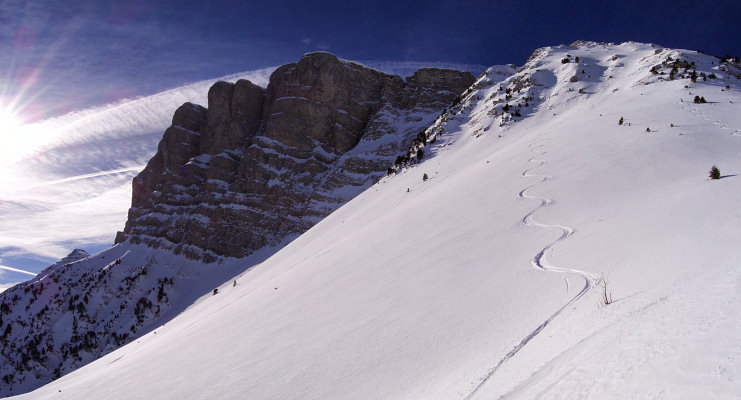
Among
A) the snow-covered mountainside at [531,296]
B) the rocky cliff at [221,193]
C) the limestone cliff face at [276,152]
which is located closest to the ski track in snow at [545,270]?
the snow-covered mountainside at [531,296]

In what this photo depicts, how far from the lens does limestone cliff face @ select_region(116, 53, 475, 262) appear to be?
75.9 meters

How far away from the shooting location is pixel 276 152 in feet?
277

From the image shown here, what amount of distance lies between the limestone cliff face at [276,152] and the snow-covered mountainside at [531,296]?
184 ft

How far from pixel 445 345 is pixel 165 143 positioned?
4460 inches

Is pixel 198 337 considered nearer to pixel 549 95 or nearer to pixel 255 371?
pixel 255 371

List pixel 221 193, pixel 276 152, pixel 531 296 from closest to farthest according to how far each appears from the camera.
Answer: pixel 531 296
pixel 276 152
pixel 221 193

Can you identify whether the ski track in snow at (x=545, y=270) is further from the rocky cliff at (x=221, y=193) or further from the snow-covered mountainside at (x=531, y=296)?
the rocky cliff at (x=221, y=193)

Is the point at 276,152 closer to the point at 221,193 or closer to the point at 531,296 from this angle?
the point at 221,193

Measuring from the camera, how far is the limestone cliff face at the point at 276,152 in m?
75.9

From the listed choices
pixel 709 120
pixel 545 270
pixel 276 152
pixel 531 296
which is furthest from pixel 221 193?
pixel 531 296

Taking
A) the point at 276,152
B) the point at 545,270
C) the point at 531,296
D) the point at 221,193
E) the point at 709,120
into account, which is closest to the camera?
the point at 531,296

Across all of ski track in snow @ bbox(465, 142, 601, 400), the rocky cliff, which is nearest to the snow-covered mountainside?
ski track in snow @ bbox(465, 142, 601, 400)

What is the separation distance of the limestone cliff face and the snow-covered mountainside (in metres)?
56.0

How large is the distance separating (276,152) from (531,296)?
270ft
